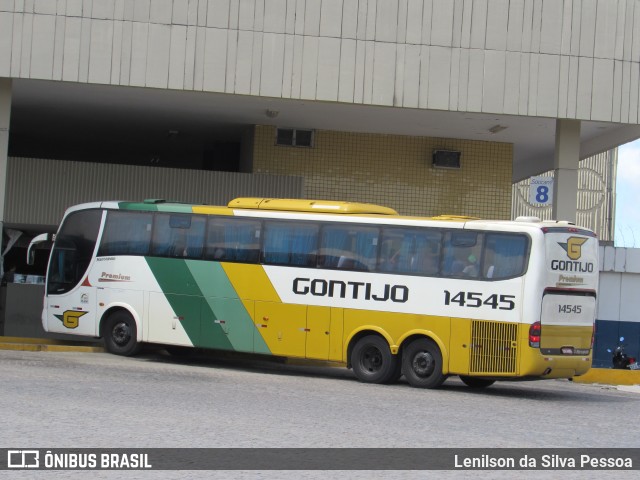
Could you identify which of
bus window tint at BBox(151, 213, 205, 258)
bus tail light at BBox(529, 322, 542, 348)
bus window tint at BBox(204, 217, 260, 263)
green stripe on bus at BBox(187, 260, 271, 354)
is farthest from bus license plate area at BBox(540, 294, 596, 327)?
bus window tint at BBox(151, 213, 205, 258)

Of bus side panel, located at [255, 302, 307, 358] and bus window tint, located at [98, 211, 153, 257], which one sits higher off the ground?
bus window tint, located at [98, 211, 153, 257]

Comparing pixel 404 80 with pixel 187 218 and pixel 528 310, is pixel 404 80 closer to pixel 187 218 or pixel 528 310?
pixel 187 218

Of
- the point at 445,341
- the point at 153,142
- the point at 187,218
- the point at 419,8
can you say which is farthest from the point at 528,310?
the point at 153,142

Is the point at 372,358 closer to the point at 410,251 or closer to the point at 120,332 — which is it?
the point at 410,251

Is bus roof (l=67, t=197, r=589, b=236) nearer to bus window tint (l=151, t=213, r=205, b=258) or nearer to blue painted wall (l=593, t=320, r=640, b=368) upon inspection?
bus window tint (l=151, t=213, r=205, b=258)

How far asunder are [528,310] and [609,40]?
26.9 ft

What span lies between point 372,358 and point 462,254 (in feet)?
8.03

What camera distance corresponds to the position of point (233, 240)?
1916 centimetres

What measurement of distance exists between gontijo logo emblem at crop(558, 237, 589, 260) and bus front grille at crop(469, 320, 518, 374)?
60.4 inches

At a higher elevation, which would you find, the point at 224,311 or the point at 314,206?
the point at 314,206

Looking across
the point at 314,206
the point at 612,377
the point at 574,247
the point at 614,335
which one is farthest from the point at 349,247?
the point at 614,335

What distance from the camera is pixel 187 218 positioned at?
1961cm

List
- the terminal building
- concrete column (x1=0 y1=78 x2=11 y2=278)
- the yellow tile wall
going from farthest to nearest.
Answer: the yellow tile wall → concrete column (x1=0 y1=78 x2=11 y2=278) → the terminal building

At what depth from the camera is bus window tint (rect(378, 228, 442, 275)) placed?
57.7ft
